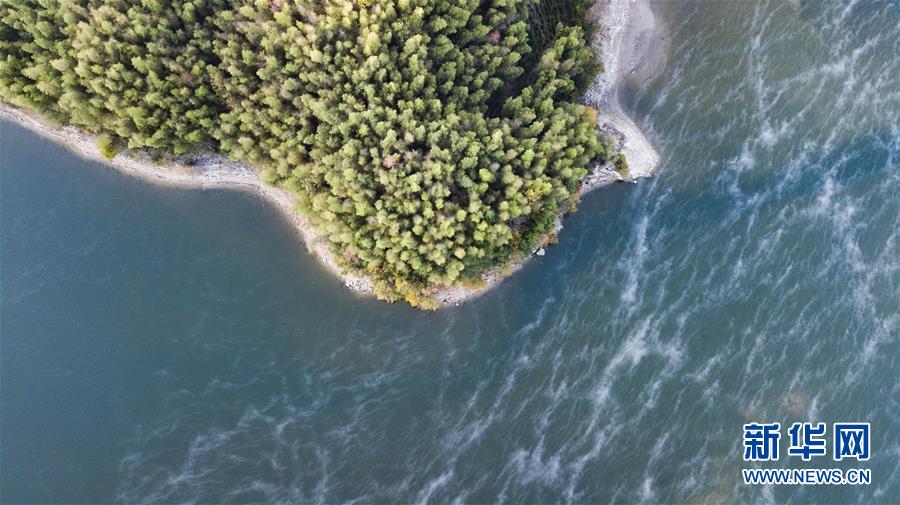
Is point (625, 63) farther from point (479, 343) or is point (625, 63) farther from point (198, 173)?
point (198, 173)

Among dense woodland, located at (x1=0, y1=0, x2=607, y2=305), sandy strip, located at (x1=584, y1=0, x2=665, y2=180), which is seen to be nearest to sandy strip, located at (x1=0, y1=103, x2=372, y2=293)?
dense woodland, located at (x1=0, y1=0, x2=607, y2=305)

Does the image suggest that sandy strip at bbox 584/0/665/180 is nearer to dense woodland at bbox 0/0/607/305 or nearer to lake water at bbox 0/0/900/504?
lake water at bbox 0/0/900/504

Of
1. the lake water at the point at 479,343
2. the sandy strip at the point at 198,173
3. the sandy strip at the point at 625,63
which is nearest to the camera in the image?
the lake water at the point at 479,343

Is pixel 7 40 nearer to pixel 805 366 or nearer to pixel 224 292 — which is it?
pixel 224 292

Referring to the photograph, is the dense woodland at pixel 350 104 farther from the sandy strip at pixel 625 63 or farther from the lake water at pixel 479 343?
the sandy strip at pixel 625 63

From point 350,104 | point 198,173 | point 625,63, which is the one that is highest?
point 625,63

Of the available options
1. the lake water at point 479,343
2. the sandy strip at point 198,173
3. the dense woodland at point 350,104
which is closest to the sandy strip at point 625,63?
the lake water at point 479,343

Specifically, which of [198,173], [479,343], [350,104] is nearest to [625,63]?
[350,104]
